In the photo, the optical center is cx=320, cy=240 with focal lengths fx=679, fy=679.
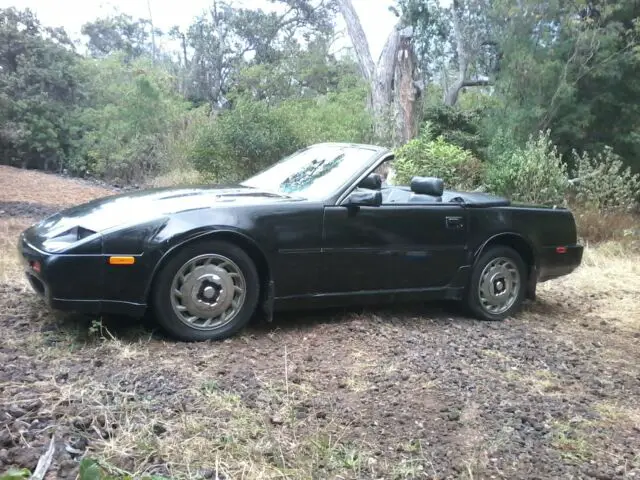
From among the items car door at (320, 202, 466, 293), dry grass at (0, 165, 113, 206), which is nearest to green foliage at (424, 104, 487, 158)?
dry grass at (0, 165, 113, 206)

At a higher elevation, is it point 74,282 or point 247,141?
point 247,141

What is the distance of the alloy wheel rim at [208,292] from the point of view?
4418mm

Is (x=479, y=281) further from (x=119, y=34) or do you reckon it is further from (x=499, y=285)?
(x=119, y=34)

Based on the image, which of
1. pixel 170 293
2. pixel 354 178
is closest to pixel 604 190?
pixel 354 178

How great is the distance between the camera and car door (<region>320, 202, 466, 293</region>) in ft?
16.4

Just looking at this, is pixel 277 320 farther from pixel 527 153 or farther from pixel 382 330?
pixel 527 153

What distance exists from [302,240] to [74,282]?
1556 mm

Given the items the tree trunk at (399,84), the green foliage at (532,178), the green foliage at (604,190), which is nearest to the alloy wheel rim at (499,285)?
the green foliage at (532,178)

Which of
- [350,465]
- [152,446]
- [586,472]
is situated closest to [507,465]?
[586,472]

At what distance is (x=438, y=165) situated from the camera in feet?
36.8

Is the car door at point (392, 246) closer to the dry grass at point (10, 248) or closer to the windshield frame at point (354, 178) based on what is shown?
the windshield frame at point (354, 178)

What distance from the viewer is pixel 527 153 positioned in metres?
11.2

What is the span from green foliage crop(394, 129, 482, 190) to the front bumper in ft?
23.8

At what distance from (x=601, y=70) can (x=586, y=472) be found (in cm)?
1298
